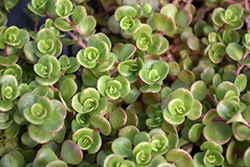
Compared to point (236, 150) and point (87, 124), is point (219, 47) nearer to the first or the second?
point (236, 150)

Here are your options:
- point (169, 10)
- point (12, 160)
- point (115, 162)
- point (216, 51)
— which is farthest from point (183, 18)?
point (12, 160)

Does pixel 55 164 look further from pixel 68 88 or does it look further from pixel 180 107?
pixel 180 107

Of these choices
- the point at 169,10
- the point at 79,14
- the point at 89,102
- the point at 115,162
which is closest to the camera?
the point at 115,162

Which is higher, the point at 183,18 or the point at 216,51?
the point at 183,18

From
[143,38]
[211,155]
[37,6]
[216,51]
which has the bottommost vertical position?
[211,155]

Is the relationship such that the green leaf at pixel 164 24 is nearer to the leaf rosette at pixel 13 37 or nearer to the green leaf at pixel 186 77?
the green leaf at pixel 186 77

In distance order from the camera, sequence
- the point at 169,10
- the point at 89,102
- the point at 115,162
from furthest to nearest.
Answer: the point at 169,10, the point at 89,102, the point at 115,162

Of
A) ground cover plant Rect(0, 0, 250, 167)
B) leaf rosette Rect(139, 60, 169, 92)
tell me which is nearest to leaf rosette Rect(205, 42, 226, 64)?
ground cover plant Rect(0, 0, 250, 167)

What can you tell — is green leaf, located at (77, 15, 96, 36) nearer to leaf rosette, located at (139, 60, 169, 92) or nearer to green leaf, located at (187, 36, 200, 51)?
leaf rosette, located at (139, 60, 169, 92)
